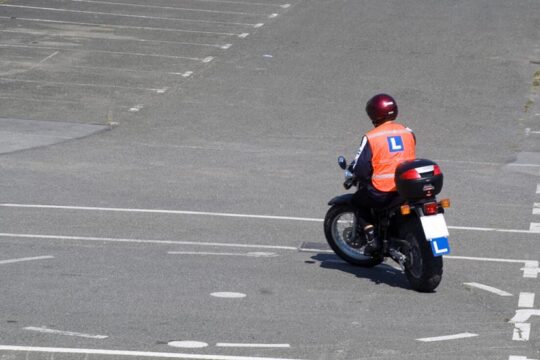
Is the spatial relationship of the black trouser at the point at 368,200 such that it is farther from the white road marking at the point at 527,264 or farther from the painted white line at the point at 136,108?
the painted white line at the point at 136,108

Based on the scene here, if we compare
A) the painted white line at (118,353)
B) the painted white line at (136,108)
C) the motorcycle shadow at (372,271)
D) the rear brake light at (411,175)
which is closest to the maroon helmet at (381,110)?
the rear brake light at (411,175)

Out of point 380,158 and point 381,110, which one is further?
point 381,110

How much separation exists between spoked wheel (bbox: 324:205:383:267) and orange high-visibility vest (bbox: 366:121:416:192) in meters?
0.59

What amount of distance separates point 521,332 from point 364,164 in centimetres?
264

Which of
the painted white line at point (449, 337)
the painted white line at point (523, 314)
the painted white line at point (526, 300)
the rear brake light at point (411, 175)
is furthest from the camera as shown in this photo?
the rear brake light at point (411, 175)

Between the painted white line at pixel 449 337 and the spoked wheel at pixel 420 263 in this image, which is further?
the spoked wheel at pixel 420 263

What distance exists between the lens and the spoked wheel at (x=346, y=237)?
11266mm

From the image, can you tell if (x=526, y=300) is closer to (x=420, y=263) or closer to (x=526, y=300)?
(x=526, y=300)

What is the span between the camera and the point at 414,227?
34.2 feet

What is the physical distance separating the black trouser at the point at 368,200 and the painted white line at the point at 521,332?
213cm

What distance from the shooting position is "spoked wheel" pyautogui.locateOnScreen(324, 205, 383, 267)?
11.3m

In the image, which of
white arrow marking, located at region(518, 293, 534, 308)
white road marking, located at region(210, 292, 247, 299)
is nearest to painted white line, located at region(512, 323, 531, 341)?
white arrow marking, located at region(518, 293, 534, 308)

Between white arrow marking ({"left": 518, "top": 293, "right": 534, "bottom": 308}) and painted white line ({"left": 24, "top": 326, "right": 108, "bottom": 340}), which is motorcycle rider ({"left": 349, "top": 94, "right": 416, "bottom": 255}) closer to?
white arrow marking ({"left": 518, "top": 293, "right": 534, "bottom": 308})

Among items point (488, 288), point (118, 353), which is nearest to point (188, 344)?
point (118, 353)
